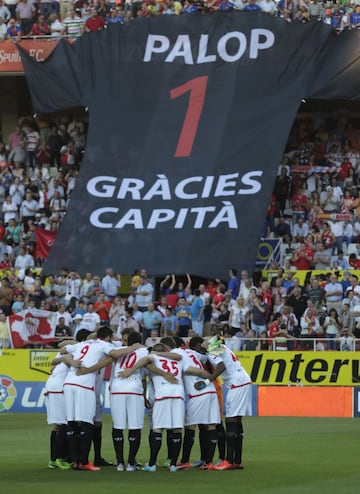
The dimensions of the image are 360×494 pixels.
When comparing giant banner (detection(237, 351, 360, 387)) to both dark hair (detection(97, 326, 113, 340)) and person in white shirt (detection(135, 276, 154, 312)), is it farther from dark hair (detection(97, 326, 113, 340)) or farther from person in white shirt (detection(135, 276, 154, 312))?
dark hair (detection(97, 326, 113, 340))

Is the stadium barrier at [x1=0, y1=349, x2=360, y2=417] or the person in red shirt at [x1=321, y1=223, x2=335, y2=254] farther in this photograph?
the person in red shirt at [x1=321, y1=223, x2=335, y2=254]

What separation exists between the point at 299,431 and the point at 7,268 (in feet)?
51.9

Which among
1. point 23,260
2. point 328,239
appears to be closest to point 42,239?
point 23,260

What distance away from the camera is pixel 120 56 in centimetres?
3981

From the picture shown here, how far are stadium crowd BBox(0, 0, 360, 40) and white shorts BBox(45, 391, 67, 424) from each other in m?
21.4

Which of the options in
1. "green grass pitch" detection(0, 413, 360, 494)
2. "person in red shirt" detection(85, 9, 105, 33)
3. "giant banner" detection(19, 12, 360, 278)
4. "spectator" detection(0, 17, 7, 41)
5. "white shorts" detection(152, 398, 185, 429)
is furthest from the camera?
"spectator" detection(0, 17, 7, 41)

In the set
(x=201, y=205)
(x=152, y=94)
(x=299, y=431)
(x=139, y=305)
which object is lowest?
(x=299, y=431)

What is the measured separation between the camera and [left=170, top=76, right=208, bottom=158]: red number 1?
38.1 meters

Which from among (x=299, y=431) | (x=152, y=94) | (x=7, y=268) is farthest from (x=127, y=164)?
(x=299, y=431)

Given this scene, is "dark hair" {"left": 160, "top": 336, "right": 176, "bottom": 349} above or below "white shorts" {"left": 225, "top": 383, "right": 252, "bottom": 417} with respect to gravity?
above

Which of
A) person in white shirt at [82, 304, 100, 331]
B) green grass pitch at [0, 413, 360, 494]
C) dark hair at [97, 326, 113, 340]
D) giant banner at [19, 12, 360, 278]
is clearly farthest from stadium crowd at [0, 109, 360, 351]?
dark hair at [97, 326, 113, 340]

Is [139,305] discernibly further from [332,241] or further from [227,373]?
[227,373]

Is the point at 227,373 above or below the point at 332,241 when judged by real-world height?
below

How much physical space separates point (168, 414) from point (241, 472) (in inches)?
49.6
